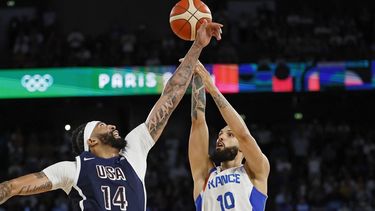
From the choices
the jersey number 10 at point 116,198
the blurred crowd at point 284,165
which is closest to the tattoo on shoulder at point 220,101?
the jersey number 10 at point 116,198

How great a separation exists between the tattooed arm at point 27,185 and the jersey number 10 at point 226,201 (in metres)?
1.67

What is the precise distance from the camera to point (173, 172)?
1571 cm

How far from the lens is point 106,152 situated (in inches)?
157

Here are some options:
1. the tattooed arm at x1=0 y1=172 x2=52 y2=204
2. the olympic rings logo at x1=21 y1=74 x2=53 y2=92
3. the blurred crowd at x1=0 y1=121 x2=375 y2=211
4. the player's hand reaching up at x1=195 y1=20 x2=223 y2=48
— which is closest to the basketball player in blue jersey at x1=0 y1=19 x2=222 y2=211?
the tattooed arm at x1=0 y1=172 x2=52 y2=204

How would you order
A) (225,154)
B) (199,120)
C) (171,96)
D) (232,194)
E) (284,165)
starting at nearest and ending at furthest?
(171,96)
(232,194)
(225,154)
(199,120)
(284,165)

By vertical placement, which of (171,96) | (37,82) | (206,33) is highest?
(37,82)

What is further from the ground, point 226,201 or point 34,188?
point 34,188

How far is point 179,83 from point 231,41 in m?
12.5

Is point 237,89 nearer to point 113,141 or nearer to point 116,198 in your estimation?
point 113,141

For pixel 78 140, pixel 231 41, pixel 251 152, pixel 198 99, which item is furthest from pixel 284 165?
pixel 78 140

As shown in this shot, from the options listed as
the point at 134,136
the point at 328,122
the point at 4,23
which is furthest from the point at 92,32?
the point at 134,136

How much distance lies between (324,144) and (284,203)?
2.72 m

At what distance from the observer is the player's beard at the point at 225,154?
206 inches

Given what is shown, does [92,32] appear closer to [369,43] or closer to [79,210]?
[369,43]
